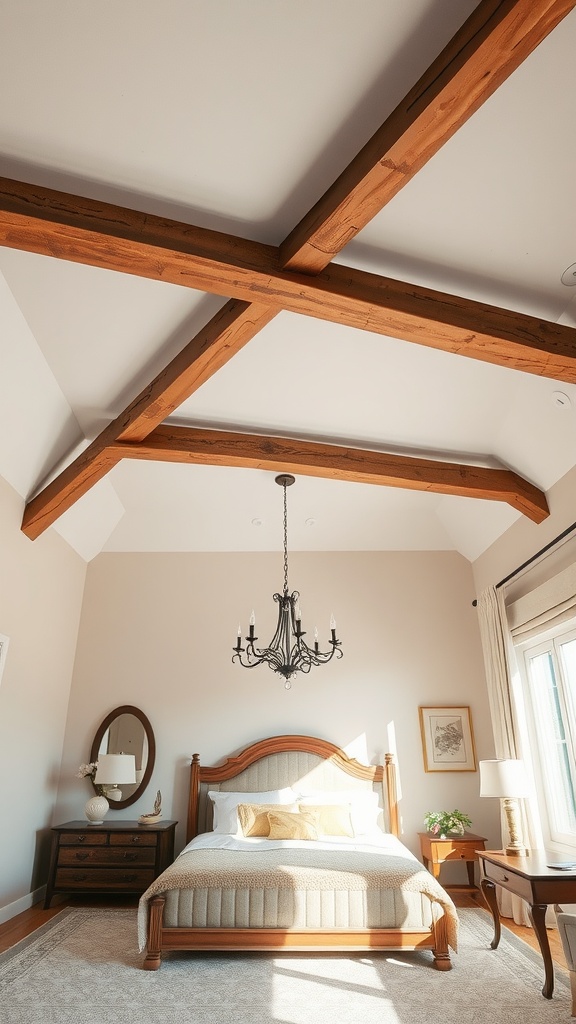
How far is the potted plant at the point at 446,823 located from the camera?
5.04m

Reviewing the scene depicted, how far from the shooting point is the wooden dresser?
4.85 meters

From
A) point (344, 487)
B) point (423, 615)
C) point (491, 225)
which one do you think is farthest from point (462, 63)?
point (423, 615)

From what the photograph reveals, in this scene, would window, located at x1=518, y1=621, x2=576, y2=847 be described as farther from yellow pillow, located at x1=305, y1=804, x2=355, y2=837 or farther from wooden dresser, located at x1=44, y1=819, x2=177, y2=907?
wooden dresser, located at x1=44, y1=819, x2=177, y2=907

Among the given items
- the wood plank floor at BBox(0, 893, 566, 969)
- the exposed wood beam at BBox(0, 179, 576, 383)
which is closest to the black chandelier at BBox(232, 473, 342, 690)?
the exposed wood beam at BBox(0, 179, 576, 383)

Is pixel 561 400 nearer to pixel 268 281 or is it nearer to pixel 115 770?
pixel 268 281

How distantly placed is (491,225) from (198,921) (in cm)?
404

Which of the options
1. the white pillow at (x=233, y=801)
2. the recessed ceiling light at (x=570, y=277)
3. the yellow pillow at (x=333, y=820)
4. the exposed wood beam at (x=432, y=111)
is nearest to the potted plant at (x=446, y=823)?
the yellow pillow at (x=333, y=820)

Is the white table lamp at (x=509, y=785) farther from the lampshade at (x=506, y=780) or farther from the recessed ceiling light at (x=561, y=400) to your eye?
the recessed ceiling light at (x=561, y=400)

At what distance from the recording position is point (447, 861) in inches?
206

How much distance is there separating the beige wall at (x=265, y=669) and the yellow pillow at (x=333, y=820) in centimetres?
73

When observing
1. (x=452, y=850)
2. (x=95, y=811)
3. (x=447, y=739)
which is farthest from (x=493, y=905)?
(x=95, y=811)

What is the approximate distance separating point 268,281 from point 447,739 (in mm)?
4484

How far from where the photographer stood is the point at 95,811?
5.18 metres

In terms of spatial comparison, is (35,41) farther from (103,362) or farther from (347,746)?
(347,746)
